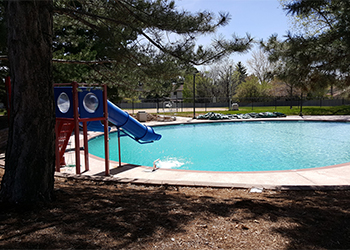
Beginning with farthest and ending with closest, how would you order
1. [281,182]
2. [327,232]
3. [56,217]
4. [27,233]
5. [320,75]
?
[320,75] < [281,182] < [56,217] < [327,232] < [27,233]

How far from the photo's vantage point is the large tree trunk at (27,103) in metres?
3.46

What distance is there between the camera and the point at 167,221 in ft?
10.7

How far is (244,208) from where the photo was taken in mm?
3785

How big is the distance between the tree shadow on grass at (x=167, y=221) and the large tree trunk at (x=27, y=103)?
0.39m

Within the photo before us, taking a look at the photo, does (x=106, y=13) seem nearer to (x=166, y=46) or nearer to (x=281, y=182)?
(x=166, y=46)

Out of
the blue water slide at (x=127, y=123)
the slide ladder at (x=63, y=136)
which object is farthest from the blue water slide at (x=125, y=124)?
the slide ladder at (x=63, y=136)

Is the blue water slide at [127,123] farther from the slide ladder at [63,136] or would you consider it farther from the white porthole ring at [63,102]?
the white porthole ring at [63,102]

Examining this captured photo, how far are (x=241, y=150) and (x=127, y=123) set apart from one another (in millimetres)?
5600

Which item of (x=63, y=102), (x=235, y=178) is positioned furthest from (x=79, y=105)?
(x=235, y=178)

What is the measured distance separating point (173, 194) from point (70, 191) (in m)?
1.85

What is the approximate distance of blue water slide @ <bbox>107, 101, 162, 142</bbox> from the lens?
829cm

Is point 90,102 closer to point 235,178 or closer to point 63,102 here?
point 63,102

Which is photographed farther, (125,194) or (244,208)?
(125,194)

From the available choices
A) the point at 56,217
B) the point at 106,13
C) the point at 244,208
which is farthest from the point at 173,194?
the point at 106,13
